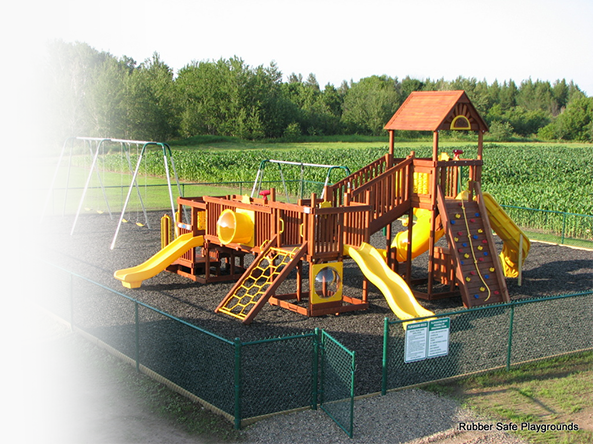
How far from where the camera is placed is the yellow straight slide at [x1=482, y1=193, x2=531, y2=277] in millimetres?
15758

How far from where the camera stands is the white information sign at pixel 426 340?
29.3 ft

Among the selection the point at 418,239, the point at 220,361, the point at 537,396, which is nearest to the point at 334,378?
the point at 220,361

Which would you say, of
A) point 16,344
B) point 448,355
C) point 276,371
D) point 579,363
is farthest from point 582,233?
point 16,344

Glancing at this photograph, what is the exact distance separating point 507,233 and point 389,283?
5101mm

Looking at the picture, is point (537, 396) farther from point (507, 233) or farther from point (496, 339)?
point (507, 233)

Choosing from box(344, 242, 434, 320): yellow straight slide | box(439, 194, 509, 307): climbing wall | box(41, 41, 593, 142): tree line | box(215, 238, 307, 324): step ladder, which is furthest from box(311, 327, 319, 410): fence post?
box(41, 41, 593, 142): tree line

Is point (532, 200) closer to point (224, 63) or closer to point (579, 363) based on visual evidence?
point (579, 363)

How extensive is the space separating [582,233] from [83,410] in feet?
64.0

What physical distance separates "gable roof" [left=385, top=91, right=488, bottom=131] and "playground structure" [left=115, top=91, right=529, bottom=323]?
0.09ft

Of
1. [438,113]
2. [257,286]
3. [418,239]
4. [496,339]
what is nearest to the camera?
[496,339]

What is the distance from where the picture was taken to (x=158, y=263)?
1499 centimetres

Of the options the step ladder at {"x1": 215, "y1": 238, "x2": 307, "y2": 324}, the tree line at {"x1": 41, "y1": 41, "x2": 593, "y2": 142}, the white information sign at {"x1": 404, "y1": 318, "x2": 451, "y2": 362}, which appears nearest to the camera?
the white information sign at {"x1": 404, "y1": 318, "x2": 451, "y2": 362}

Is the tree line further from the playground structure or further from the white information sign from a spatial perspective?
the white information sign

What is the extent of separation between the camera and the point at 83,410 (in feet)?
27.6
